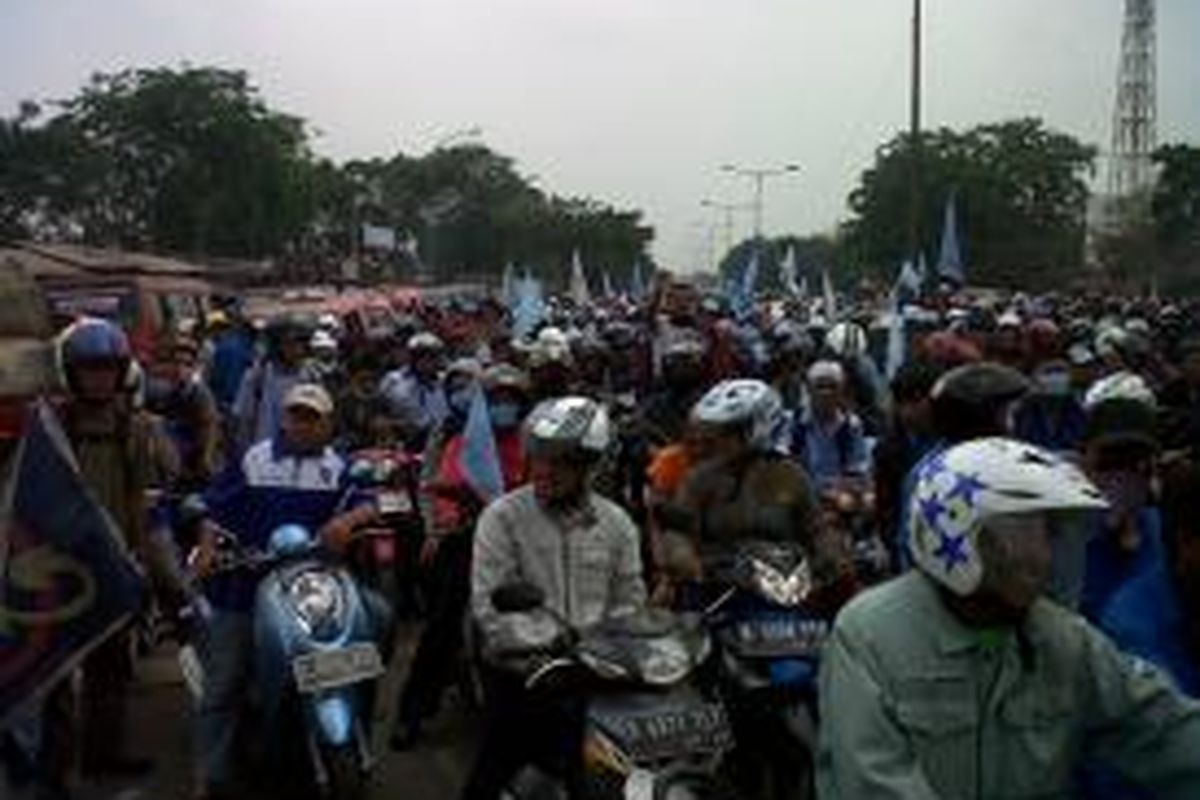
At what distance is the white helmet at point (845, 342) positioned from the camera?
12.8m

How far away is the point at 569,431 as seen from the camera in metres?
6.09

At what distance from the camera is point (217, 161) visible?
6669 cm

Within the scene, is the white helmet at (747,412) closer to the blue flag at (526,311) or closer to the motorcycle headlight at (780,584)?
the motorcycle headlight at (780,584)

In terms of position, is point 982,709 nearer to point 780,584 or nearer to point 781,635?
point 781,635

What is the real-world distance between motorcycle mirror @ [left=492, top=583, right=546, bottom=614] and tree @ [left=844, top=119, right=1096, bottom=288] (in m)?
64.4

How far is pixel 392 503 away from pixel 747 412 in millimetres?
1505

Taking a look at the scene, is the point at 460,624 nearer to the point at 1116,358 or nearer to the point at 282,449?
the point at 282,449

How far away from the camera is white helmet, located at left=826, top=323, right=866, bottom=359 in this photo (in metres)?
12.8

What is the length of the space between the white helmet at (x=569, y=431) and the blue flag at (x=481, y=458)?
2359 millimetres

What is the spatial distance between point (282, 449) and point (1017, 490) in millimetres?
4721

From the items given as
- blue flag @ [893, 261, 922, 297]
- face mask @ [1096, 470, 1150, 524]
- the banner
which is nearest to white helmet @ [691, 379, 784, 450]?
face mask @ [1096, 470, 1150, 524]

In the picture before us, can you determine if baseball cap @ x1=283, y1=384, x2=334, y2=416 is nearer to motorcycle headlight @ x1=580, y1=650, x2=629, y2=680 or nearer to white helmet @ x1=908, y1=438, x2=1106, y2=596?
motorcycle headlight @ x1=580, y1=650, x2=629, y2=680

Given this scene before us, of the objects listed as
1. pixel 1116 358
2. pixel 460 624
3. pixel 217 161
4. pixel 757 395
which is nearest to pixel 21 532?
pixel 757 395

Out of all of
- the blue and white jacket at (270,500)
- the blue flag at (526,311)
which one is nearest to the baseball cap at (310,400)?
the blue and white jacket at (270,500)
